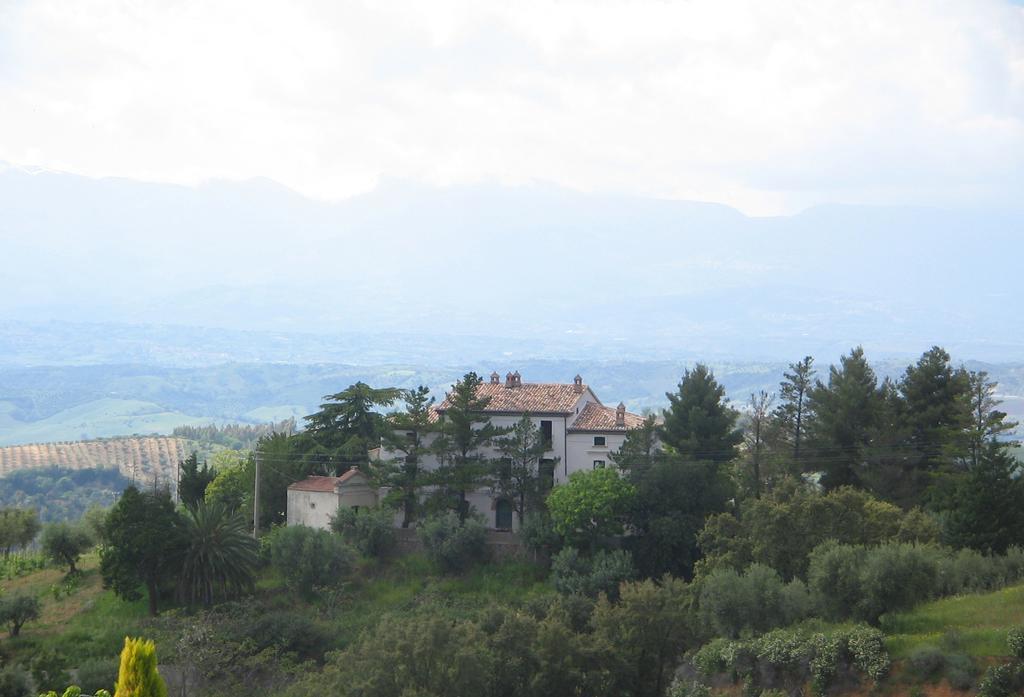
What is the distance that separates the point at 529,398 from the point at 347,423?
29.5 ft

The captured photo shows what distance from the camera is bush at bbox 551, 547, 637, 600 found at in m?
41.7

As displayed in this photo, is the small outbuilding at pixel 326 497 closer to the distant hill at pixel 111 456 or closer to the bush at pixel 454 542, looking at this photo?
the bush at pixel 454 542

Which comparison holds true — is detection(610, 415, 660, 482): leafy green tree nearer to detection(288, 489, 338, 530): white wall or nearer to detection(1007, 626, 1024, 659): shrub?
detection(288, 489, 338, 530): white wall

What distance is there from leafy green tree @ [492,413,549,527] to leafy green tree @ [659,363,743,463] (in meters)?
5.43

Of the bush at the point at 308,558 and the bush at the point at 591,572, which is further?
the bush at the point at 308,558

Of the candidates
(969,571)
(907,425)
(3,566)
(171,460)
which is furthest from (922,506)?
(171,460)

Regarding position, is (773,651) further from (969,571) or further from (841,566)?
(969,571)

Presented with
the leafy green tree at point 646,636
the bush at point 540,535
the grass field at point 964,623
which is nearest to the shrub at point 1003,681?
the grass field at point 964,623

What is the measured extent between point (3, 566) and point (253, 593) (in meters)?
16.3

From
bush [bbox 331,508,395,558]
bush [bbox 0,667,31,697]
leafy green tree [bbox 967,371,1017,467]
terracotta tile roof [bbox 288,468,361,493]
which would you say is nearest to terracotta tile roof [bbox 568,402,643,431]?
bush [bbox 331,508,395,558]

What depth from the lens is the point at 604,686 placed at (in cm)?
2983

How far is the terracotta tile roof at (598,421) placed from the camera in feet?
161

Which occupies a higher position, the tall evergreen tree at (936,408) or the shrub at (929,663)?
the tall evergreen tree at (936,408)

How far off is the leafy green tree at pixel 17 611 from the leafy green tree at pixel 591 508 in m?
20.3
